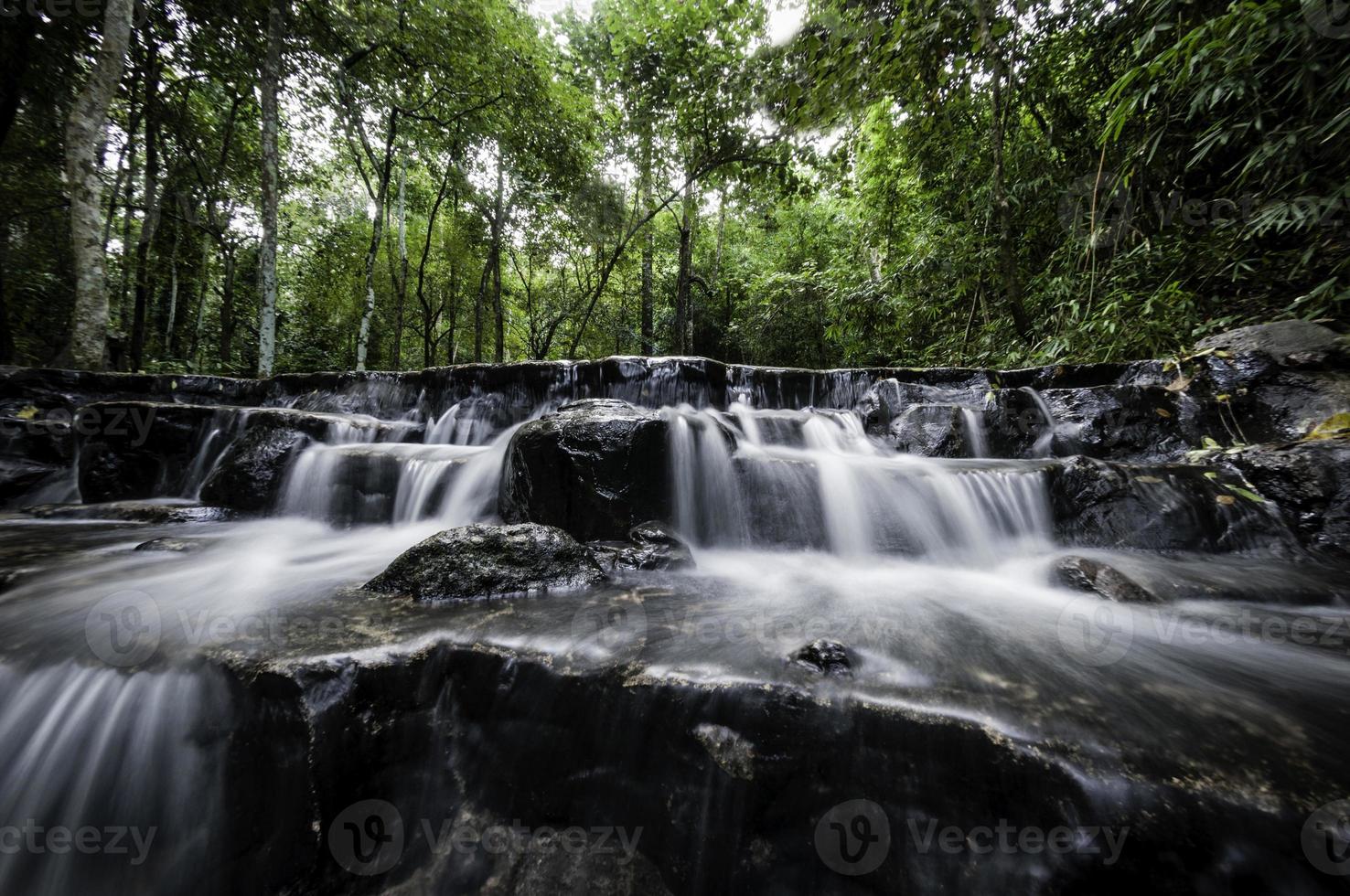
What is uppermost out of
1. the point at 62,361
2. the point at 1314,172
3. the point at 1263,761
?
the point at 1314,172

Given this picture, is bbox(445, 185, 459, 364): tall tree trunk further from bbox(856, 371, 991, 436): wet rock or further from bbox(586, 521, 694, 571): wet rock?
bbox(586, 521, 694, 571): wet rock

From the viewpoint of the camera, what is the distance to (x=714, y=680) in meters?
1.48

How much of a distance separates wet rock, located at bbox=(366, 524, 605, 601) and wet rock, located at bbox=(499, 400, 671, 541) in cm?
73

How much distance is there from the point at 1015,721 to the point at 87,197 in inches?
399

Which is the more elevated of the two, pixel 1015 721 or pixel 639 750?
pixel 1015 721

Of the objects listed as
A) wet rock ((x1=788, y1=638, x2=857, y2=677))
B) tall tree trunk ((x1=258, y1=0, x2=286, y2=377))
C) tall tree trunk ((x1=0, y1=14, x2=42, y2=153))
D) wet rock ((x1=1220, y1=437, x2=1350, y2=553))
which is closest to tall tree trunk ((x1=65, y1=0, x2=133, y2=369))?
tall tree trunk ((x1=258, y1=0, x2=286, y2=377))

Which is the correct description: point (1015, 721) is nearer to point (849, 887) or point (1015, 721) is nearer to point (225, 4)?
point (849, 887)

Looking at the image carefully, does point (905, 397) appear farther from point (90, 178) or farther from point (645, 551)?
point (90, 178)

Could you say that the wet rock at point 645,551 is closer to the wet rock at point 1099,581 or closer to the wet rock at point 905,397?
the wet rock at point 1099,581

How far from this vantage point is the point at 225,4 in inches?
331

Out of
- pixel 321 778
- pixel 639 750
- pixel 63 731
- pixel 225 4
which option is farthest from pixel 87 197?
pixel 639 750

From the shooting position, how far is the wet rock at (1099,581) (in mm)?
2402

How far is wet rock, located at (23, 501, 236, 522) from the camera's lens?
3.93m

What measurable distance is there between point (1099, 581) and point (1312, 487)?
1849mm
